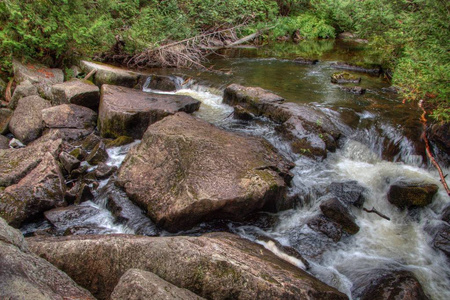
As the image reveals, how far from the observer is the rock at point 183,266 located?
2932 millimetres

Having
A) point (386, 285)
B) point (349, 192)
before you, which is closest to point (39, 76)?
point (349, 192)

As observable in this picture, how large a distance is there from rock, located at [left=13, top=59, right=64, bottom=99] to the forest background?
37 centimetres

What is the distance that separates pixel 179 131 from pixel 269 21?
18392mm

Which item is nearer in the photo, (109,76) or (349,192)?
(349,192)

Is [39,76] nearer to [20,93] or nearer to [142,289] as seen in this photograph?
[20,93]

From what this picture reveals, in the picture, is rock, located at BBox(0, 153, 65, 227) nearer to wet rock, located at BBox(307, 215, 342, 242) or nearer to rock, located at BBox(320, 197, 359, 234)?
wet rock, located at BBox(307, 215, 342, 242)

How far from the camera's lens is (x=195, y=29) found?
16312mm

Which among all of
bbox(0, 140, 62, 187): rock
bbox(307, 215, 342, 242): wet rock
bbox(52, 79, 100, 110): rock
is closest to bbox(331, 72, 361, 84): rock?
bbox(307, 215, 342, 242): wet rock

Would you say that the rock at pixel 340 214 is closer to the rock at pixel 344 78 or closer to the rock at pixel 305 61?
the rock at pixel 344 78

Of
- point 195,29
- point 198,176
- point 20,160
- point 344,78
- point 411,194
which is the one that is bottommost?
point 20,160

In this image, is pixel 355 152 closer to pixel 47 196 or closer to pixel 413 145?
pixel 413 145

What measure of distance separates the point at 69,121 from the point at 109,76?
293 cm

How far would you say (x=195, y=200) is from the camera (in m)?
4.83

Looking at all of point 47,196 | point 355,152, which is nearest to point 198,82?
point 355,152
